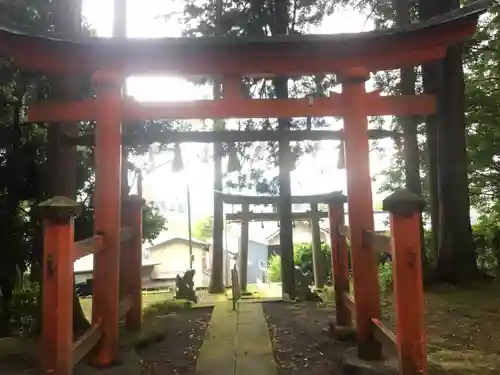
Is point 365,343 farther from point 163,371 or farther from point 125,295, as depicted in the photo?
point 125,295

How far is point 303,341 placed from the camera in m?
5.61

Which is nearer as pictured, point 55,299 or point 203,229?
point 55,299

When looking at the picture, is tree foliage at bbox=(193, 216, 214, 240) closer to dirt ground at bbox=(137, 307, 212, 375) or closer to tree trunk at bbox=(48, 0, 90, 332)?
dirt ground at bbox=(137, 307, 212, 375)

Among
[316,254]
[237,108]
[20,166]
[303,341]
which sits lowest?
[303,341]

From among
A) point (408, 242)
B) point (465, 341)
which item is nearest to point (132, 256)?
point (408, 242)

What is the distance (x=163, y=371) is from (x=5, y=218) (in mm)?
4028

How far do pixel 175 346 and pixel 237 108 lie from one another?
2795 millimetres

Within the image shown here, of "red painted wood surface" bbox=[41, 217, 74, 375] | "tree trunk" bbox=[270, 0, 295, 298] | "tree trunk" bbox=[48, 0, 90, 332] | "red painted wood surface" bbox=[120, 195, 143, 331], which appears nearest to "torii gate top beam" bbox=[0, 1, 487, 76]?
"tree trunk" bbox=[48, 0, 90, 332]

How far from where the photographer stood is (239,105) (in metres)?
5.04

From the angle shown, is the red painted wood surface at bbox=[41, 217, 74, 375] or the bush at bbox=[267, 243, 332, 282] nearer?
the red painted wood surface at bbox=[41, 217, 74, 375]

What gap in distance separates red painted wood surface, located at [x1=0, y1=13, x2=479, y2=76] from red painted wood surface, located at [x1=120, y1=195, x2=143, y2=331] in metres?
1.71

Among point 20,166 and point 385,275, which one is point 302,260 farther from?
point 20,166

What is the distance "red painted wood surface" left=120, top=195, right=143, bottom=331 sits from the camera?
5.72m

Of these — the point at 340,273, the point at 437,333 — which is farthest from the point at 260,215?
the point at 437,333
